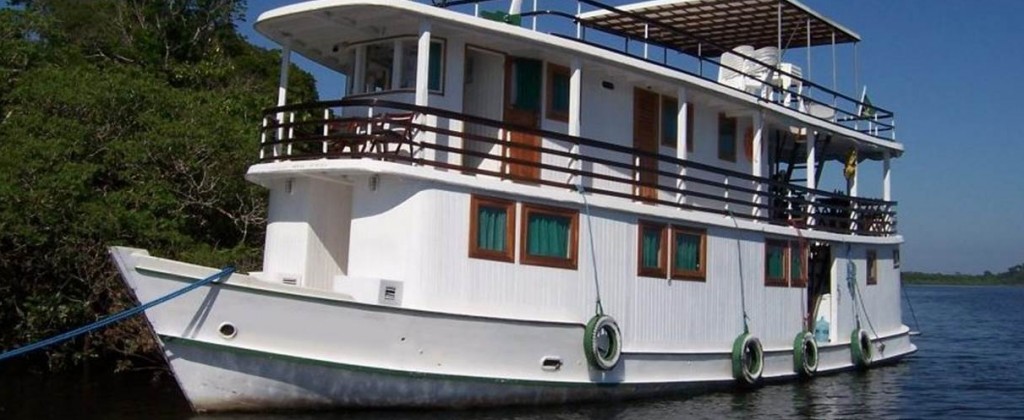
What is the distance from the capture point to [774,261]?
1639 cm

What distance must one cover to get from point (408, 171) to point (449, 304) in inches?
61.2

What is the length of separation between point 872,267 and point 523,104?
9048mm

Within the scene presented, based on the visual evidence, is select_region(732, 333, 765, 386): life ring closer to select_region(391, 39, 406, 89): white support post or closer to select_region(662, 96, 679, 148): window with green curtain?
select_region(662, 96, 679, 148): window with green curtain

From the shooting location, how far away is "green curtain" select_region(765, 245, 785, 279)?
16.2 metres

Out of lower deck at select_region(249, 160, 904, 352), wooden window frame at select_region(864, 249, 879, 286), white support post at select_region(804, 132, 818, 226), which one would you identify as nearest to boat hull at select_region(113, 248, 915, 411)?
lower deck at select_region(249, 160, 904, 352)

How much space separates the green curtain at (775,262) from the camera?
16234mm

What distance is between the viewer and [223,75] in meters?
22.5

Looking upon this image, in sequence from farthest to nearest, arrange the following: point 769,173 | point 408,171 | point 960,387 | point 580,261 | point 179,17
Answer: point 179,17, point 769,173, point 960,387, point 580,261, point 408,171

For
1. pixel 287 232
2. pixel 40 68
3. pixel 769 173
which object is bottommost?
pixel 287 232

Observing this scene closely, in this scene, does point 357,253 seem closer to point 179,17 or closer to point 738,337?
point 738,337

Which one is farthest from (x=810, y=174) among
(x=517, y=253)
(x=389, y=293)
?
(x=389, y=293)

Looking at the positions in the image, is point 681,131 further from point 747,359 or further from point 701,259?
point 747,359

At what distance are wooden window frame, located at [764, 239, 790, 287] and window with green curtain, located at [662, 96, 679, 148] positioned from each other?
220 centimetres

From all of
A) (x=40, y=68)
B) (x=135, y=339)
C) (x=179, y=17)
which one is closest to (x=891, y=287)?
(x=135, y=339)
